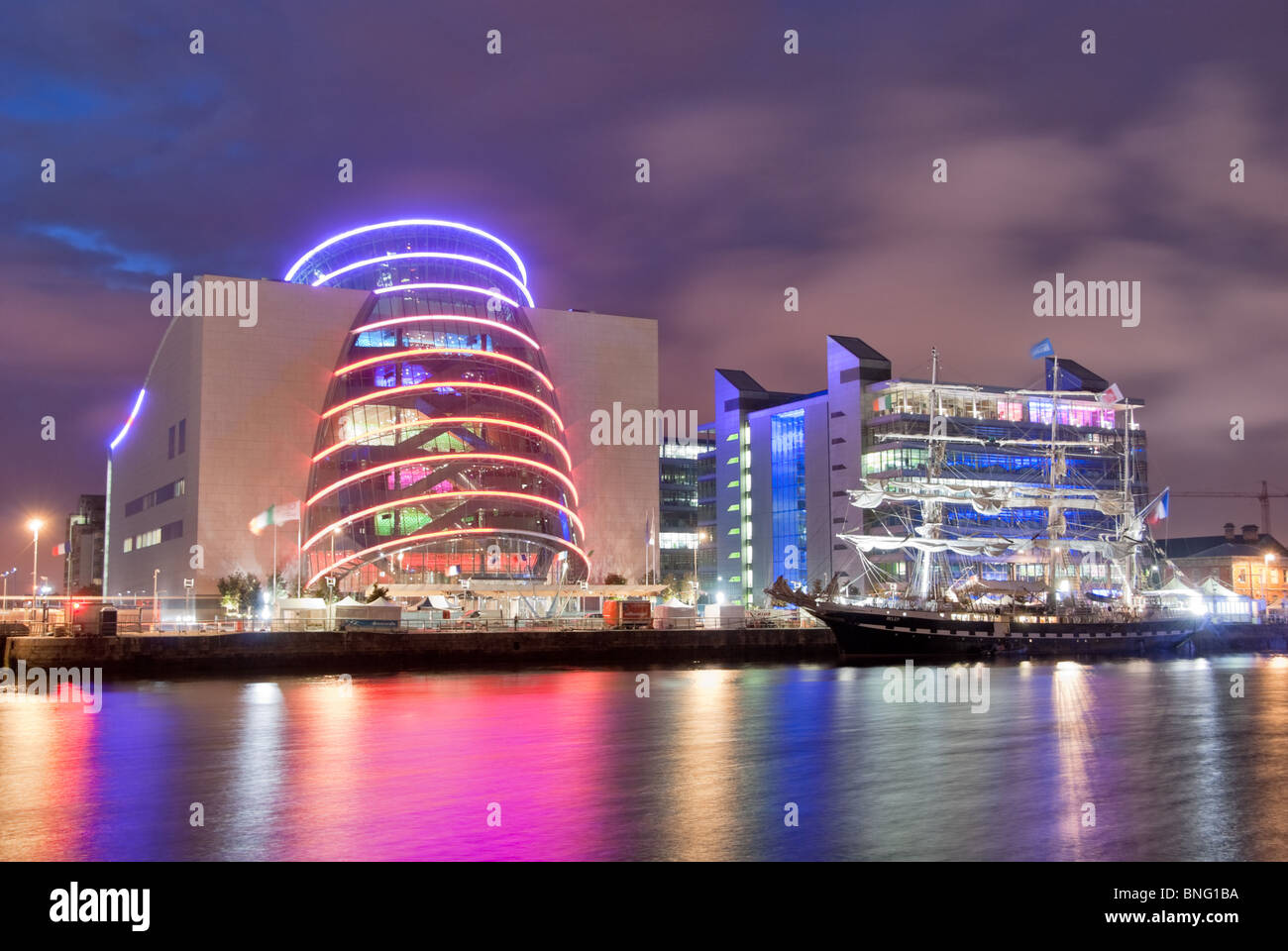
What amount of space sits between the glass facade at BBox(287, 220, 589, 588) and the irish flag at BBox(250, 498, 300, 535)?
39.9 inches

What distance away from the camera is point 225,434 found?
84688 millimetres

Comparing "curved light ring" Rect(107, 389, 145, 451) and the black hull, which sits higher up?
"curved light ring" Rect(107, 389, 145, 451)

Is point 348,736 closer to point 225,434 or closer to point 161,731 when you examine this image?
point 161,731

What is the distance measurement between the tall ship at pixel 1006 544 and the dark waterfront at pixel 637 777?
1203 inches

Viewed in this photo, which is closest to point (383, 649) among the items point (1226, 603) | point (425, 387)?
point (425, 387)

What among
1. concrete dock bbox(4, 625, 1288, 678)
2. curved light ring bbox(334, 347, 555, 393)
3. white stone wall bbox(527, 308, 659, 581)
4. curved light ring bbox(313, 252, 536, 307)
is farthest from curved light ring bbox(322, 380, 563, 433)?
concrete dock bbox(4, 625, 1288, 678)

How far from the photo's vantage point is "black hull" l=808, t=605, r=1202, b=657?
238 ft

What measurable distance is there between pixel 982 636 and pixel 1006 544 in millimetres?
12671

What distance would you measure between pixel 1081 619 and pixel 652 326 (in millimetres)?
40424

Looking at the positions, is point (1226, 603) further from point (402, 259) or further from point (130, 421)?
point (130, 421)

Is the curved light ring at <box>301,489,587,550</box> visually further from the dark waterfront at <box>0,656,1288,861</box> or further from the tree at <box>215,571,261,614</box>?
the dark waterfront at <box>0,656,1288,861</box>

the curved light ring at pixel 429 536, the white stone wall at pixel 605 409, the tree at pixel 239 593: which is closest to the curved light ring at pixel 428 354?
the white stone wall at pixel 605 409

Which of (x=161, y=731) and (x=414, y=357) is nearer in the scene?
(x=161, y=731)
